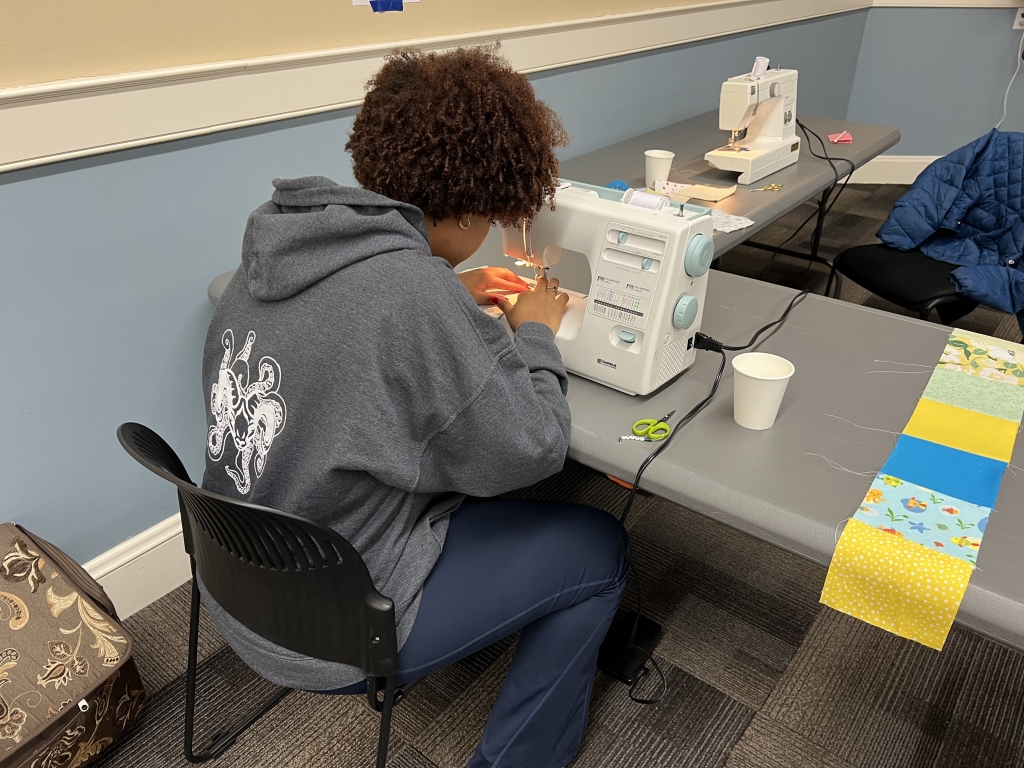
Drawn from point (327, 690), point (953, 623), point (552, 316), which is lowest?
point (327, 690)

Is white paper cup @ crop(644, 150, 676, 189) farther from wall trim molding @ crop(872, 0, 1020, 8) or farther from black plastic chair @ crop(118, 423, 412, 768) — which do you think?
wall trim molding @ crop(872, 0, 1020, 8)

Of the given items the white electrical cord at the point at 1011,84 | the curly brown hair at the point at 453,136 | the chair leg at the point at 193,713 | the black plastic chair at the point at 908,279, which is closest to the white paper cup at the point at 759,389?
the curly brown hair at the point at 453,136

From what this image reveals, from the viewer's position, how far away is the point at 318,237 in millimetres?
913

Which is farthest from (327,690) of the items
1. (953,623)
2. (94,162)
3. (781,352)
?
(94,162)

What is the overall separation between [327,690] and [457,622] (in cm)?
20

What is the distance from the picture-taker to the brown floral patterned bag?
→ 1.26m

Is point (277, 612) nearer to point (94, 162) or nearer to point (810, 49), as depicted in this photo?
point (94, 162)

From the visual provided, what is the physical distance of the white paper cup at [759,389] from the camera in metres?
1.03

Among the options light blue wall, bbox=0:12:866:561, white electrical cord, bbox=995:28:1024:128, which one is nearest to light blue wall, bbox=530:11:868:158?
white electrical cord, bbox=995:28:1024:128

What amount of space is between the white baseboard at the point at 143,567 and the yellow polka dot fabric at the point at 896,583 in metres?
1.52

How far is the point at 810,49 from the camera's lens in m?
3.88

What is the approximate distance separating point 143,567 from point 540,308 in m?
1.21

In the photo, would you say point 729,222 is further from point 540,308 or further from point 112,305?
point 112,305

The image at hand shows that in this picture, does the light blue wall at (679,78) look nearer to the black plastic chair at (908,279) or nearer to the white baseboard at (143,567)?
the black plastic chair at (908,279)
